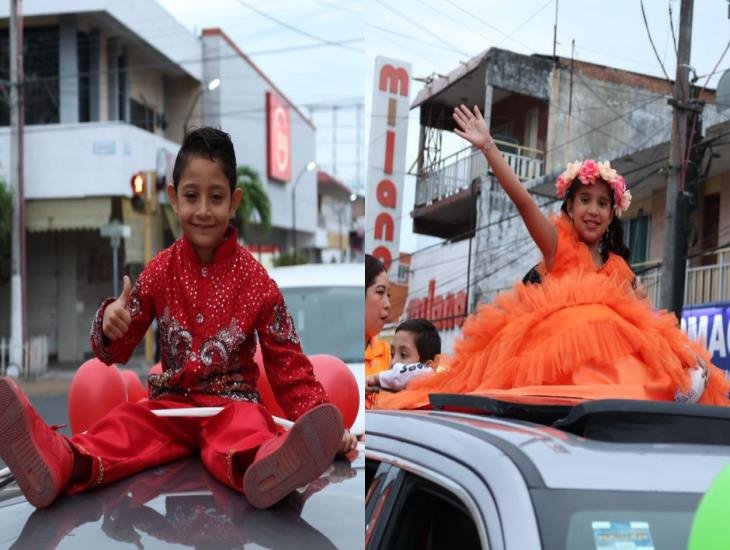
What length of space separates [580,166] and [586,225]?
0.16m

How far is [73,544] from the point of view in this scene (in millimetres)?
1543

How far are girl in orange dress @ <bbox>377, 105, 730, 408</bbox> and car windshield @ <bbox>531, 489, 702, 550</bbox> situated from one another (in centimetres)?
66

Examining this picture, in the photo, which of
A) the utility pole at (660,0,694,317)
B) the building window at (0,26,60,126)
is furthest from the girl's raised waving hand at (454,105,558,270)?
the building window at (0,26,60,126)

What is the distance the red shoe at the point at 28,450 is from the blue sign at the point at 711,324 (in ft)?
7.98

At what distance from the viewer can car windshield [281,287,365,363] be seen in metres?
4.90

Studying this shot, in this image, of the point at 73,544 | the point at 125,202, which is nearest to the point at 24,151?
the point at 125,202

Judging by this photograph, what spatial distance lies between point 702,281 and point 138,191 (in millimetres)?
13270

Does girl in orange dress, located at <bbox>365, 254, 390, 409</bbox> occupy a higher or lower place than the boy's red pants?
higher

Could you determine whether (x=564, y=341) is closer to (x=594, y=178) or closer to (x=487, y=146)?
(x=487, y=146)

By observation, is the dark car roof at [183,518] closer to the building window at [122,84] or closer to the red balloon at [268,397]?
the red balloon at [268,397]

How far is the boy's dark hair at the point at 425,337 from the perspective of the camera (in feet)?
6.73

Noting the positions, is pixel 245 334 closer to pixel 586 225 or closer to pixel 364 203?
pixel 364 203

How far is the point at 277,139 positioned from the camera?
32.7 m

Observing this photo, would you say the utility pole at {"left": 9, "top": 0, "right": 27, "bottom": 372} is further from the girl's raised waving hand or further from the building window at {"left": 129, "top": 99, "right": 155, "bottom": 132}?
the girl's raised waving hand
